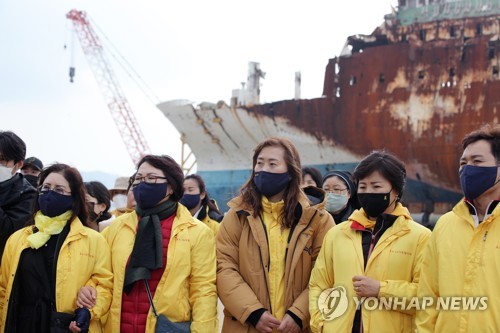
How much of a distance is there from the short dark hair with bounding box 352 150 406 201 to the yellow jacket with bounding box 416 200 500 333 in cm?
49

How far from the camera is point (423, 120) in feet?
65.6

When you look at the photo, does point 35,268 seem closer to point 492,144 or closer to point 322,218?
point 322,218

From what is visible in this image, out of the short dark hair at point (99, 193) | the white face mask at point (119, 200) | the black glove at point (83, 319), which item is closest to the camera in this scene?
the black glove at point (83, 319)

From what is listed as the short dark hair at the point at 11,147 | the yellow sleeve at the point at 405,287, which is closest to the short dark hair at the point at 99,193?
the short dark hair at the point at 11,147

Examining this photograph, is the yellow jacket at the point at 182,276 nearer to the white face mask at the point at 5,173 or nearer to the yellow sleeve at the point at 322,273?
the yellow sleeve at the point at 322,273

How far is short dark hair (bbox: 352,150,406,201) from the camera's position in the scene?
354 cm

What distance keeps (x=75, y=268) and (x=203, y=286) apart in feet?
2.43

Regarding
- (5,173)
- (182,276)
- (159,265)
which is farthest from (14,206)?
(182,276)

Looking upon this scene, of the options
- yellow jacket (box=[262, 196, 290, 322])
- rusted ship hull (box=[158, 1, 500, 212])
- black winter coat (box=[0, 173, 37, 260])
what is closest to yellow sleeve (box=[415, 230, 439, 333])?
yellow jacket (box=[262, 196, 290, 322])

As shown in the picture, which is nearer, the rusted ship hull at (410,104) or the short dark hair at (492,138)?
the short dark hair at (492,138)

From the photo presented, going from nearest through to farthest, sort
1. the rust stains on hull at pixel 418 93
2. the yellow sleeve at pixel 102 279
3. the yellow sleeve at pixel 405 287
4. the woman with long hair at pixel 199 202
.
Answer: the yellow sleeve at pixel 405 287 → the yellow sleeve at pixel 102 279 → the woman with long hair at pixel 199 202 → the rust stains on hull at pixel 418 93

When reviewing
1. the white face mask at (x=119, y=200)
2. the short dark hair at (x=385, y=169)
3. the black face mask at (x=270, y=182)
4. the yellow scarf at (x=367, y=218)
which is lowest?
the white face mask at (x=119, y=200)

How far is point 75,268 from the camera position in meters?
3.45

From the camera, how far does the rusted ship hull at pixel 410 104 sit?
19266mm
